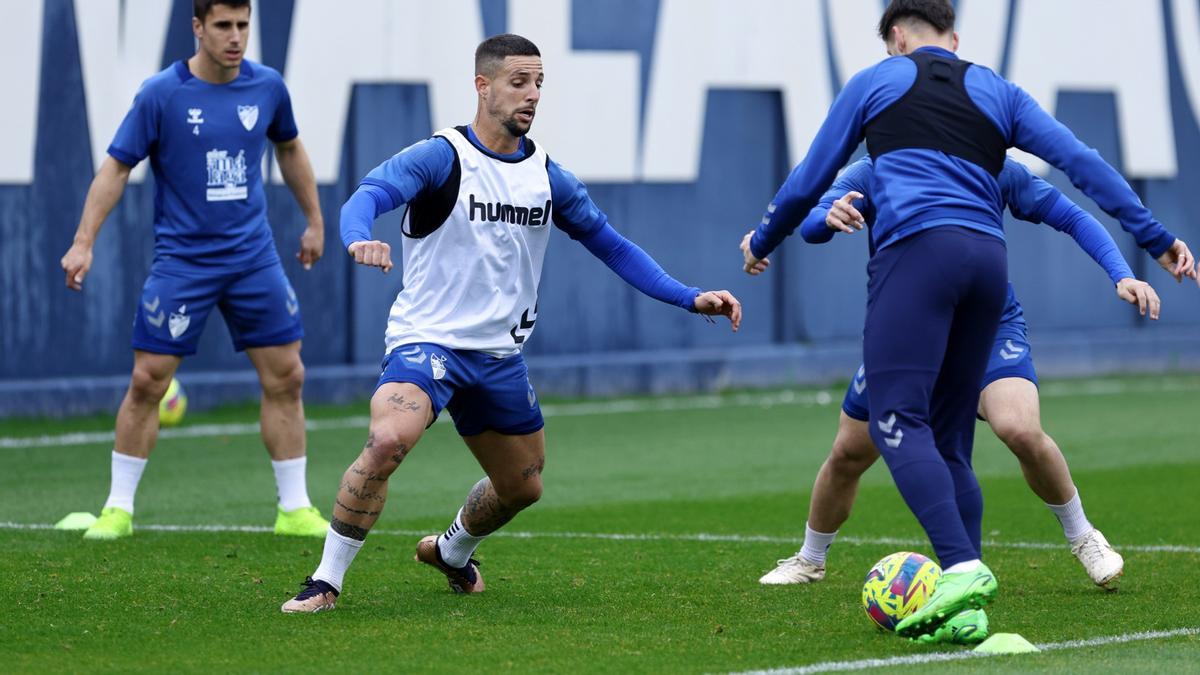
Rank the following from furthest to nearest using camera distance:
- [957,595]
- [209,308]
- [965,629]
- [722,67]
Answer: [722,67], [209,308], [965,629], [957,595]

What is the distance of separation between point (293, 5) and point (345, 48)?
22.6 inches

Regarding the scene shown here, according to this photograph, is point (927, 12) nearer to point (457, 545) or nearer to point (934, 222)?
point (934, 222)

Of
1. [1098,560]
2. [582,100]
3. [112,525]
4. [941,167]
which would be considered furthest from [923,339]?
[582,100]

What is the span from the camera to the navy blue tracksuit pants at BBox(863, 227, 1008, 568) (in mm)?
6215

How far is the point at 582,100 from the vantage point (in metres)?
17.7

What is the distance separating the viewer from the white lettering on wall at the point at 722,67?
1825 cm

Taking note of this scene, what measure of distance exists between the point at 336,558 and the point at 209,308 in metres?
2.68

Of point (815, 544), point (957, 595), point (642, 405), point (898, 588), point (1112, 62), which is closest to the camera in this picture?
point (957, 595)

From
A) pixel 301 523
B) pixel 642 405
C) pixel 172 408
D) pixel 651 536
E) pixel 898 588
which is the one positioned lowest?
pixel 642 405

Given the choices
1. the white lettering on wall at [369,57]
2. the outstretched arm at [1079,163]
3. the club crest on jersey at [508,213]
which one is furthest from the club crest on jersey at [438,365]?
the white lettering on wall at [369,57]

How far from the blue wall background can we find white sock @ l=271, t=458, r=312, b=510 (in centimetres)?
594

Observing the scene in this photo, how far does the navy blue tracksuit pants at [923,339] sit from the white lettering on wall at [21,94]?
9971 mm

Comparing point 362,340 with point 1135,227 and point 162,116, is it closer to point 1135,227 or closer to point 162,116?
point 162,116

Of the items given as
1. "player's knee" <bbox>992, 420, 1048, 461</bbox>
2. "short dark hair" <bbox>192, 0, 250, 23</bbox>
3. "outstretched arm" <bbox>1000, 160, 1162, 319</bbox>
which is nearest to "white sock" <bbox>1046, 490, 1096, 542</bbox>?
"player's knee" <bbox>992, 420, 1048, 461</bbox>
